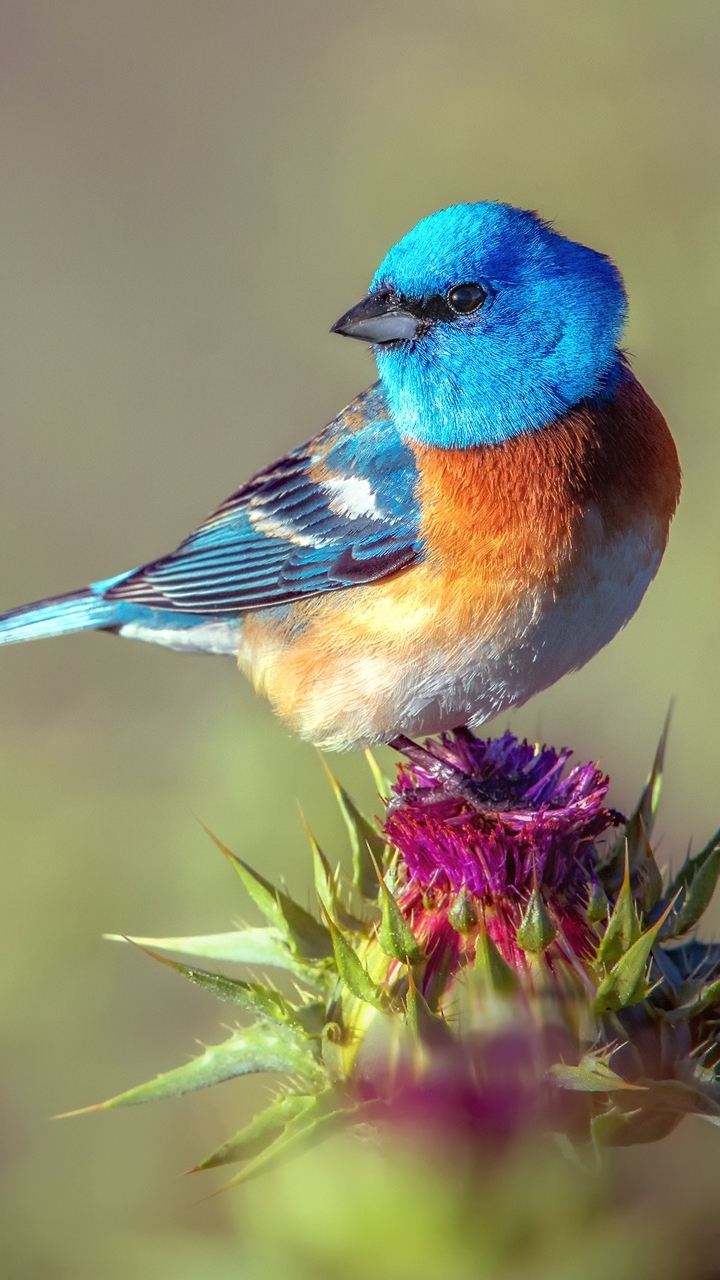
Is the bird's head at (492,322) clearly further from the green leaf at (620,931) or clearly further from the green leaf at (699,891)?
the green leaf at (620,931)

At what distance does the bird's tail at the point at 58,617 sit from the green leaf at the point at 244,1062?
7.58 feet

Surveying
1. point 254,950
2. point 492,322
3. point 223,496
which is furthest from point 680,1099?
point 223,496

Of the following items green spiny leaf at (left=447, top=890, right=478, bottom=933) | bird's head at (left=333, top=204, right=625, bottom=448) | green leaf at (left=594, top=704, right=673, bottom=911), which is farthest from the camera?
bird's head at (left=333, top=204, right=625, bottom=448)

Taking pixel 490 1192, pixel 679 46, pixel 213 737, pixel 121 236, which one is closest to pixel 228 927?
pixel 213 737

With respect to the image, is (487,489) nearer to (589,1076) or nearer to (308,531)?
(308,531)

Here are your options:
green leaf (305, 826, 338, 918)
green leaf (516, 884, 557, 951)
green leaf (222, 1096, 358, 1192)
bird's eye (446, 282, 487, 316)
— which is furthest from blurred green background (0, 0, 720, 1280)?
bird's eye (446, 282, 487, 316)

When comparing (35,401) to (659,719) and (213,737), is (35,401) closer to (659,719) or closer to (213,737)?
(213,737)

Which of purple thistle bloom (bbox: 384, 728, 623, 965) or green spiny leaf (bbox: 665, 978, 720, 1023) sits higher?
purple thistle bloom (bbox: 384, 728, 623, 965)

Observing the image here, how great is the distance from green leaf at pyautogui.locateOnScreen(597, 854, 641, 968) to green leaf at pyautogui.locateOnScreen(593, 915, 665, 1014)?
0.09 ft

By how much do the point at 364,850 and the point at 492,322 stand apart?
5.24 ft

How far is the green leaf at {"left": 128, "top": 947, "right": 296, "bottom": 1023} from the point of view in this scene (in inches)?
126

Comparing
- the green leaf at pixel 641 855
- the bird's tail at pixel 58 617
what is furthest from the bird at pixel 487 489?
the bird's tail at pixel 58 617

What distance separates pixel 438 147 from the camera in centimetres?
609

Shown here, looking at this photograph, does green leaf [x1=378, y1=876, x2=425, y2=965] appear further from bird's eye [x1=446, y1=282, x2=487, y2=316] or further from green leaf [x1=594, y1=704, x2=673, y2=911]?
bird's eye [x1=446, y1=282, x2=487, y2=316]
